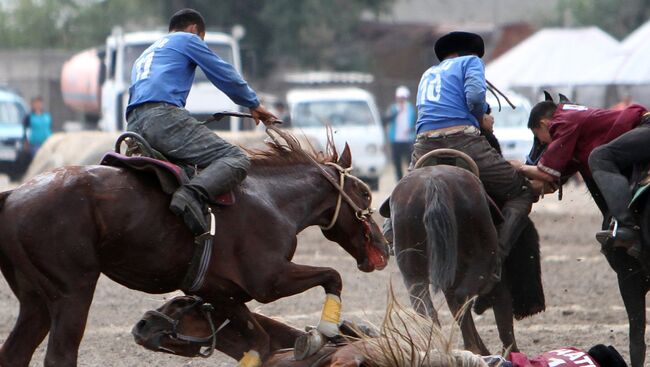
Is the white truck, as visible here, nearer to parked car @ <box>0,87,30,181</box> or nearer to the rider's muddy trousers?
parked car @ <box>0,87,30,181</box>

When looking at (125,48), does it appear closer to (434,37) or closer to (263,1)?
(263,1)

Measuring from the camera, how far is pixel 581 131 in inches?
315

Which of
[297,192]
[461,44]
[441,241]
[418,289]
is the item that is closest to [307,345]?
[297,192]

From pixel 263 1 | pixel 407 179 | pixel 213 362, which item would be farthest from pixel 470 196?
pixel 263 1

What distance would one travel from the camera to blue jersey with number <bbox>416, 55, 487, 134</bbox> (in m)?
8.40

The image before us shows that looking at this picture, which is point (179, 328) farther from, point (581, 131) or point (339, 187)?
point (581, 131)

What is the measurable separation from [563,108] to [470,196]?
2.91 feet

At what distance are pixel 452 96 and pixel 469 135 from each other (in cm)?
30

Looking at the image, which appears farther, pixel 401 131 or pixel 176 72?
pixel 401 131

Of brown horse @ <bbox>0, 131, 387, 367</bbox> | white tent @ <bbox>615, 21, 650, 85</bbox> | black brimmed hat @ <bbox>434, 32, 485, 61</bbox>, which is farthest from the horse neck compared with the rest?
white tent @ <bbox>615, 21, 650, 85</bbox>

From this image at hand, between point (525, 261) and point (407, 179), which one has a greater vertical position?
point (407, 179)

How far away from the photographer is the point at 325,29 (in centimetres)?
4122

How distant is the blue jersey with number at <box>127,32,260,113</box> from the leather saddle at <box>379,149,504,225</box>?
72.7 inches

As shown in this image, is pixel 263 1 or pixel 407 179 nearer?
pixel 407 179
